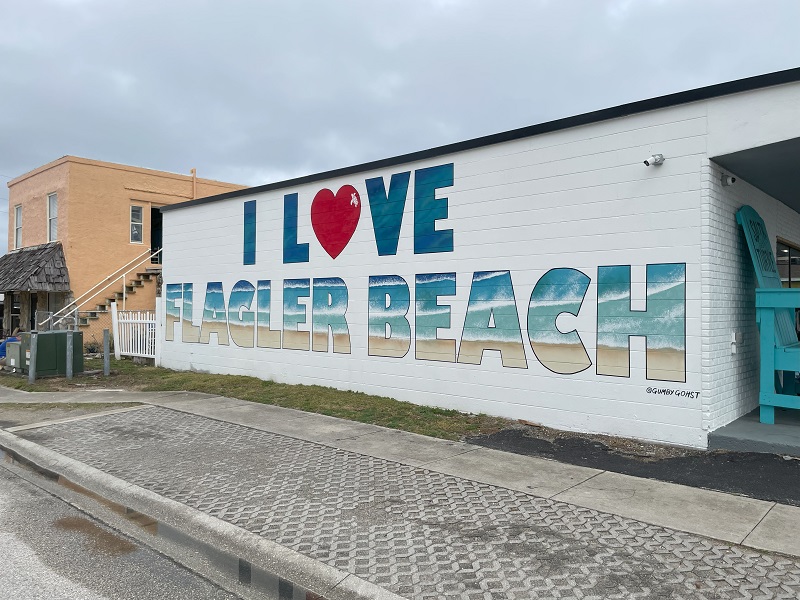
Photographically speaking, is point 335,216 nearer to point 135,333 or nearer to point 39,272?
point 135,333

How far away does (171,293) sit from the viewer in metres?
16.6

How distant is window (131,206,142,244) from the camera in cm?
2312

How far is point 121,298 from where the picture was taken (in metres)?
22.1

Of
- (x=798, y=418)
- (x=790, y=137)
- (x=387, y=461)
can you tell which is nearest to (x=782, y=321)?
(x=798, y=418)

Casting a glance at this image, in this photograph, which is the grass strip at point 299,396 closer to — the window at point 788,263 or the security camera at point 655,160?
Result: the security camera at point 655,160

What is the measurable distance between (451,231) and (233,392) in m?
5.62

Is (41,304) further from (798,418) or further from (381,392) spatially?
(798,418)

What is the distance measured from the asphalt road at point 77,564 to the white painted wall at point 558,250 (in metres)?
5.86

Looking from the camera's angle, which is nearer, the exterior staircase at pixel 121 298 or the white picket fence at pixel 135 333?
the white picket fence at pixel 135 333

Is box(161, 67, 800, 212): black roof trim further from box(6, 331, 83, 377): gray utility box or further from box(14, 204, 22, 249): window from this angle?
box(14, 204, 22, 249): window

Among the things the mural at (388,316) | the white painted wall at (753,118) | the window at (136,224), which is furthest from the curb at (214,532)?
the window at (136,224)

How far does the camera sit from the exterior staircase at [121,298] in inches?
822

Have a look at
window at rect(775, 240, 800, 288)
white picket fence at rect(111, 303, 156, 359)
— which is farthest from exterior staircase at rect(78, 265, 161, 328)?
window at rect(775, 240, 800, 288)

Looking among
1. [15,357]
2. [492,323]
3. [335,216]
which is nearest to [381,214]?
[335,216]
